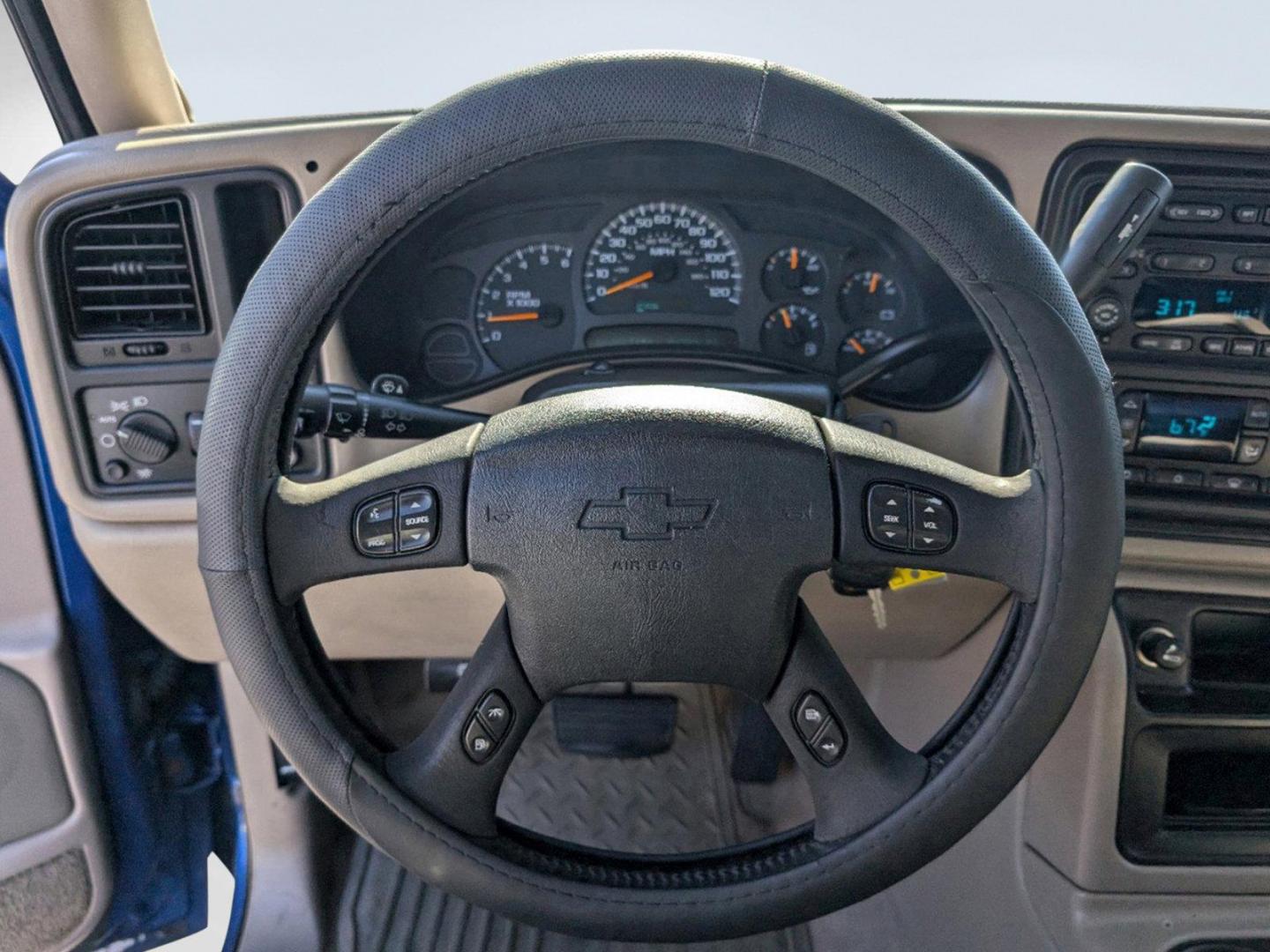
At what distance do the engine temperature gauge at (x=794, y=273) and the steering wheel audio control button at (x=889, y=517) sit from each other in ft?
1.69

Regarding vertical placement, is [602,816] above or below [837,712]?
below

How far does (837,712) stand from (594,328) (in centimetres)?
61

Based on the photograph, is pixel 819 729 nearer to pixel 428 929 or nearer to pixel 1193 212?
pixel 1193 212

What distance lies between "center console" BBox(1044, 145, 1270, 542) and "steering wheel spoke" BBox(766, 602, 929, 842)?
0.55 metres

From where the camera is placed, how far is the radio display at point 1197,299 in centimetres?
107

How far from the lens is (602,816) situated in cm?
167

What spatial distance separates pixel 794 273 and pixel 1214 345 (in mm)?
463

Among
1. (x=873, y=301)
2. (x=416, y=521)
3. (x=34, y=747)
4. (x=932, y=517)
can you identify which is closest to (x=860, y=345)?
(x=873, y=301)

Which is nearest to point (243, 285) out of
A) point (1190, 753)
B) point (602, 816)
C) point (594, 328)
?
point (594, 328)

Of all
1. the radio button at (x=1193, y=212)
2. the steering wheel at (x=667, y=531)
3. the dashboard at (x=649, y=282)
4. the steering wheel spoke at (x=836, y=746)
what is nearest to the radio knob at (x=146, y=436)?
the dashboard at (x=649, y=282)

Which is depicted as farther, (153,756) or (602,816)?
(602,816)

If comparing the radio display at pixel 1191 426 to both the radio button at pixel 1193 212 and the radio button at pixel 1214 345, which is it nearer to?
the radio button at pixel 1214 345

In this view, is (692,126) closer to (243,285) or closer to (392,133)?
(392,133)

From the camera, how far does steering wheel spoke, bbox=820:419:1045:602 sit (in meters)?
0.73
